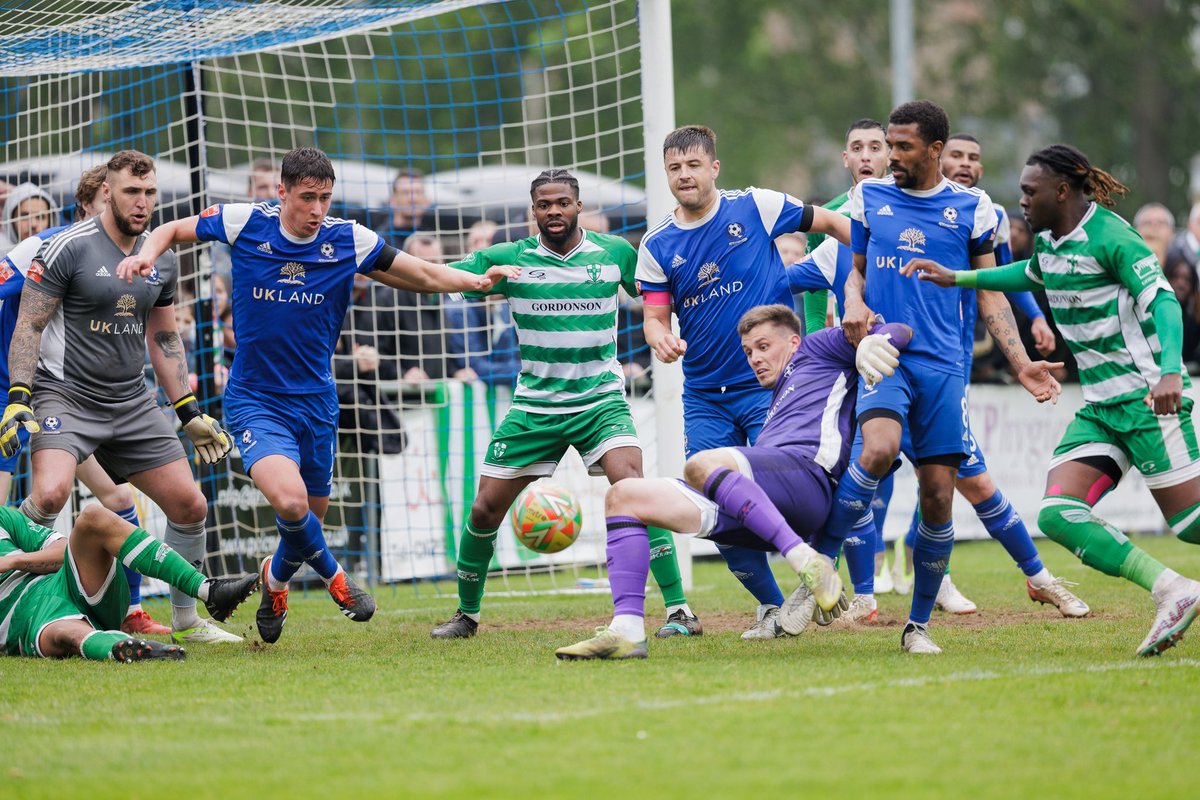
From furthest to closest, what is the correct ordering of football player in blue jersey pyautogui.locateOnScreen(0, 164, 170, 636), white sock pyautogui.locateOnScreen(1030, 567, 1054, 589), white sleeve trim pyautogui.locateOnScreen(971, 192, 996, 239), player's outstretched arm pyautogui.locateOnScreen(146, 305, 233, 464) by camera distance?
1. white sock pyautogui.locateOnScreen(1030, 567, 1054, 589)
2. football player in blue jersey pyautogui.locateOnScreen(0, 164, 170, 636)
3. player's outstretched arm pyautogui.locateOnScreen(146, 305, 233, 464)
4. white sleeve trim pyautogui.locateOnScreen(971, 192, 996, 239)

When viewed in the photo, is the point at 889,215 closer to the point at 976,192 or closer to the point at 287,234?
the point at 976,192

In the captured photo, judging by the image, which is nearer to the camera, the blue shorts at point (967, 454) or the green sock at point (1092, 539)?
the green sock at point (1092, 539)

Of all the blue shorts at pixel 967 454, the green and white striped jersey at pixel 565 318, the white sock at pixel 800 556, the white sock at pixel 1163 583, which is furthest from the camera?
the green and white striped jersey at pixel 565 318

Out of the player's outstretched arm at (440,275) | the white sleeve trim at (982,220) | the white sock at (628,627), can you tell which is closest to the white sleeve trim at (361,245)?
the player's outstretched arm at (440,275)

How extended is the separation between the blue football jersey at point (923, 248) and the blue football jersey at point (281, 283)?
2708mm

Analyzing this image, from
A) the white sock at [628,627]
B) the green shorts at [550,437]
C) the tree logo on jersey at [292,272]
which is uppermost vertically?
the tree logo on jersey at [292,272]

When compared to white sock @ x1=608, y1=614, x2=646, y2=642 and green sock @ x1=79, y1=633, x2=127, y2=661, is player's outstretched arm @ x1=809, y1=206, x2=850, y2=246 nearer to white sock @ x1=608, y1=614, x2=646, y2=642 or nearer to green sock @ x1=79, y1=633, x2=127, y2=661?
white sock @ x1=608, y1=614, x2=646, y2=642

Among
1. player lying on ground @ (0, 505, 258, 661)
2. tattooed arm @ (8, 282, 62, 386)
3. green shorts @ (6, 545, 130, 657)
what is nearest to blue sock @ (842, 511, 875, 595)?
player lying on ground @ (0, 505, 258, 661)

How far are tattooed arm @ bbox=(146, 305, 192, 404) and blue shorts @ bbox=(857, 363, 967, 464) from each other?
12.8 feet

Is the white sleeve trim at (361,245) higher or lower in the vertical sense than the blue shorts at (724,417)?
higher

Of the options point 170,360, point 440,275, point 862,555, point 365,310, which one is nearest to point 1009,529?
point 862,555

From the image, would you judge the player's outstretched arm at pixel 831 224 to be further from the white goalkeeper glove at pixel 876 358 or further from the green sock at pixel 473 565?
the green sock at pixel 473 565

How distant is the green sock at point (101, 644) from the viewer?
7.12 metres

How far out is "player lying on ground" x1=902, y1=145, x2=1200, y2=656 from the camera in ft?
21.6
